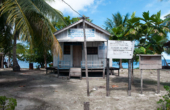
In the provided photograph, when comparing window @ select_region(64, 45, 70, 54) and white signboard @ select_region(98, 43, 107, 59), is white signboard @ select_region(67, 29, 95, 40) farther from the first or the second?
white signboard @ select_region(98, 43, 107, 59)

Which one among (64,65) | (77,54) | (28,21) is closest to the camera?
(28,21)

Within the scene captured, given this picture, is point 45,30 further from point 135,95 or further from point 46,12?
point 135,95

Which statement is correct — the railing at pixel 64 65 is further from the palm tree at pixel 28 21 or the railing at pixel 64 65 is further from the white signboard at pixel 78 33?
the palm tree at pixel 28 21

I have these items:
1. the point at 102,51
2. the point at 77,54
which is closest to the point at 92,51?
the point at 102,51

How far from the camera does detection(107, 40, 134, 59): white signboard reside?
20.7 feet

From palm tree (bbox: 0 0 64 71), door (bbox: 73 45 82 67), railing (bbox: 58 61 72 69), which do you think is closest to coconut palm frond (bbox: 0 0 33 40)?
palm tree (bbox: 0 0 64 71)

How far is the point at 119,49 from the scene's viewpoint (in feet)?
20.8

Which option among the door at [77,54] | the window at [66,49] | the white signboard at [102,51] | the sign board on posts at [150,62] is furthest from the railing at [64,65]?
the sign board on posts at [150,62]

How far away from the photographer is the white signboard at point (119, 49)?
20.7 ft

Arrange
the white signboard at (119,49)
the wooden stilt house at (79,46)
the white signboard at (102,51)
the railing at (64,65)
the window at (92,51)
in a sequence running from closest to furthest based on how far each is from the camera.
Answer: the white signboard at (119,49), the railing at (64,65), the wooden stilt house at (79,46), the white signboard at (102,51), the window at (92,51)

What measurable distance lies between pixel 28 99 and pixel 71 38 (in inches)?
286

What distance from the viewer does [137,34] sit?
7.74 meters

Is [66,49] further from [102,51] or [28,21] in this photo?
[28,21]

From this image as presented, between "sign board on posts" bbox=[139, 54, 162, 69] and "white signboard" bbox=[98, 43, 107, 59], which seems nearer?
"sign board on posts" bbox=[139, 54, 162, 69]
